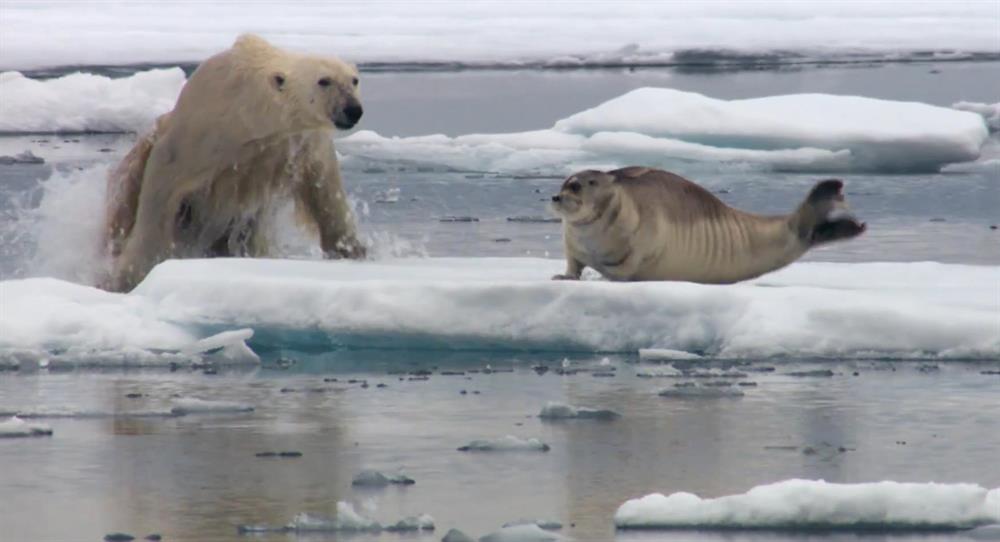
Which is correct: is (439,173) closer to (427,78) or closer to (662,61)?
(662,61)

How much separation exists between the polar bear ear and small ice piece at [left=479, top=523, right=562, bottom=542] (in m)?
4.35

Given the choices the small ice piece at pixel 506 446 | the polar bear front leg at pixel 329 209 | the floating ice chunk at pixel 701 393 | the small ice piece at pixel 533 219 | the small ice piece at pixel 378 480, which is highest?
the small ice piece at pixel 533 219

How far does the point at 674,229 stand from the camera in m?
8.29

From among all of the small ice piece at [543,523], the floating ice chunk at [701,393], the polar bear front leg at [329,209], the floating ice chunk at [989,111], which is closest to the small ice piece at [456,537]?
the small ice piece at [543,523]

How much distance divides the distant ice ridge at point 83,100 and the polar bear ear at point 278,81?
13658 mm

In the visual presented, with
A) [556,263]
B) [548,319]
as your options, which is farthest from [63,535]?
[556,263]

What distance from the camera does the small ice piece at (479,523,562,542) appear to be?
4699 mm

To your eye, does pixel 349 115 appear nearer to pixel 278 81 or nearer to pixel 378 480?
pixel 278 81

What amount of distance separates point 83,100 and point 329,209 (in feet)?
45.8

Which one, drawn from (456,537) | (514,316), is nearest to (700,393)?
(514,316)

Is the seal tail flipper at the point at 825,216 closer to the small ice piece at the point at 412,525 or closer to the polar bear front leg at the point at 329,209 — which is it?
the polar bear front leg at the point at 329,209

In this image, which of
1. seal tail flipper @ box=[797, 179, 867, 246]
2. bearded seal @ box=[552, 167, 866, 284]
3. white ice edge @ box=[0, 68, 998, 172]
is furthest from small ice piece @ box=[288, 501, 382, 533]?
white ice edge @ box=[0, 68, 998, 172]

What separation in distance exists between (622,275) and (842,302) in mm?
956

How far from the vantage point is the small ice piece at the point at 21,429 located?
6.23 metres
